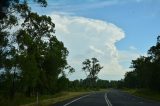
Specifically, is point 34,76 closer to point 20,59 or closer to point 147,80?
point 20,59

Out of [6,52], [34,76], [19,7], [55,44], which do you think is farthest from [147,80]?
[19,7]

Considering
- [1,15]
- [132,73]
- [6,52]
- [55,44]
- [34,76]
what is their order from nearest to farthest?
[1,15] → [6,52] → [34,76] → [55,44] → [132,73]

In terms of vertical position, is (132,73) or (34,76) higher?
(132,73)

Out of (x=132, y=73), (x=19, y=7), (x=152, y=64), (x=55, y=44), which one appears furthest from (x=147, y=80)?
(x=132, y=73)

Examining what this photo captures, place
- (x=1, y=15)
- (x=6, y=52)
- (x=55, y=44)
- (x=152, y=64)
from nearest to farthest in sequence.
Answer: (x=1, y=15) → (x=6, y=52) → (x=55, y=44) → (x=152, y=64)

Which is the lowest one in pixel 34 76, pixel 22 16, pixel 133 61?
pixel 34 76

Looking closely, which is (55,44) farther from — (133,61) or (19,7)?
(133,61)

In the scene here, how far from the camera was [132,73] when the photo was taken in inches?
6713

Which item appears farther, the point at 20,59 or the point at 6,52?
the point at 20,59

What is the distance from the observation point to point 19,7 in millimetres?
32719

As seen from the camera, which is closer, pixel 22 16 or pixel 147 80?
pixel 22 16

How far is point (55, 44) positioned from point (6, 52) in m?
27.4

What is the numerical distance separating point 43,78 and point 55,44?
8722mm

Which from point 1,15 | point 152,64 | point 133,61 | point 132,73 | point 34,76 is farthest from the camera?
point 132,73
